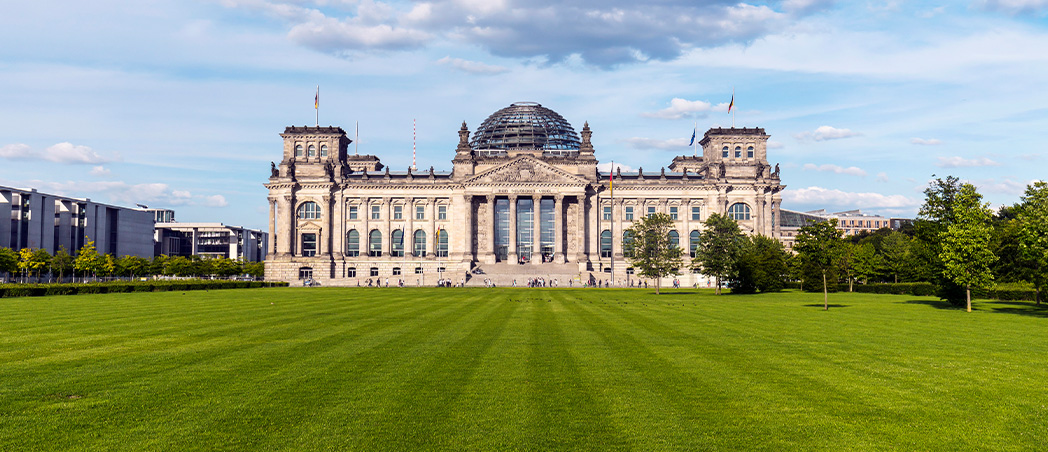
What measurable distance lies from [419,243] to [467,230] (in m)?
11.2

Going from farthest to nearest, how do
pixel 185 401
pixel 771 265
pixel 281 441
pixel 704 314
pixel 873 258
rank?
pixel 873 258
pixel 771 265
pixel 704 314
pixel 185 401
pixel 281 441

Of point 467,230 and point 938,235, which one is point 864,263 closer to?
point 938,235

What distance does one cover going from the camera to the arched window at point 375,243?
5133 inches

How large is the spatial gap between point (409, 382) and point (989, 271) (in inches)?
1806

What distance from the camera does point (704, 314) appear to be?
40344 millimetres

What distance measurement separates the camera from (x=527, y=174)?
12538cm

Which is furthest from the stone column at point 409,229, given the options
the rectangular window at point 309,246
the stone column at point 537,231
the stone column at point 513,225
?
the stone column at point 537,231

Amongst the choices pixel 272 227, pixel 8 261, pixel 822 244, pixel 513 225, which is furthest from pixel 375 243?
pixel 822 244

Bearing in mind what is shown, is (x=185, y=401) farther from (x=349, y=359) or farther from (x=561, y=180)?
(x=561, y=180)

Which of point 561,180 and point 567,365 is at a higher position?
point 561,180

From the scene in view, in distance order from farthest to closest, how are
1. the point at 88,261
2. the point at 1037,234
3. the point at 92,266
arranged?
the point at 92,266
the point at 88,261
the point at 1037,234

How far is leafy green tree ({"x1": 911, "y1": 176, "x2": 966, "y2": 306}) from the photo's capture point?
5116cm

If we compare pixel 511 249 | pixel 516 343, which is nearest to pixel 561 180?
pixel 511 249

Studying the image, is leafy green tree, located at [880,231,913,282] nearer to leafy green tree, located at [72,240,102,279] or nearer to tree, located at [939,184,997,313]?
tree, located at [939,184,997,313]
